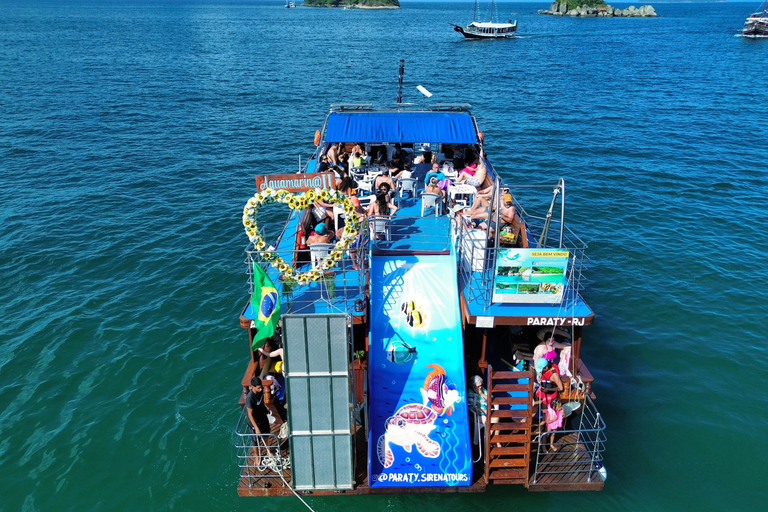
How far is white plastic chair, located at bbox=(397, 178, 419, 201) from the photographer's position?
19.4 metres

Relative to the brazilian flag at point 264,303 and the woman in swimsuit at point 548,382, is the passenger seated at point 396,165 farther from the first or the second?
the woman in swimsuit at point 548,382

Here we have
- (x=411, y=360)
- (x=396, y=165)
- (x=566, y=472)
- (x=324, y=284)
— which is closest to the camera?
(x=566, y=472)

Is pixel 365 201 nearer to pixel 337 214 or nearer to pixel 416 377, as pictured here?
pixel 337 214

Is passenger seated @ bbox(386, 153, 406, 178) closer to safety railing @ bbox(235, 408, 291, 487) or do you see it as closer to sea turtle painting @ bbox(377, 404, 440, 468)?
sea turtle painting @ bbox(377, 404, 440, 468)

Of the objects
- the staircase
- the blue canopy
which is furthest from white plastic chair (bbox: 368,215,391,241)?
the blue canopy

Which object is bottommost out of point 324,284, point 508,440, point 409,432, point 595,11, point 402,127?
point 409,432

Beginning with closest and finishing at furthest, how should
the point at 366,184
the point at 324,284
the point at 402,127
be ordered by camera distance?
the point at 324,284 → the point at 366,184 → the point at 402,127

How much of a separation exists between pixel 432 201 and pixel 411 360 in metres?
6.49

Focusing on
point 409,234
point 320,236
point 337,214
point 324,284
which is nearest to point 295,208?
point 320,236

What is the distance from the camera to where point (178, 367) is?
57.5 feet

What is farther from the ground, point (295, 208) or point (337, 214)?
point (295, 208)

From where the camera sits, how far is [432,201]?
18.0 m

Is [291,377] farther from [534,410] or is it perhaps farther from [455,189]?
[455,189]

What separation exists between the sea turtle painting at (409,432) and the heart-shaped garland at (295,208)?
4022 millimetres
